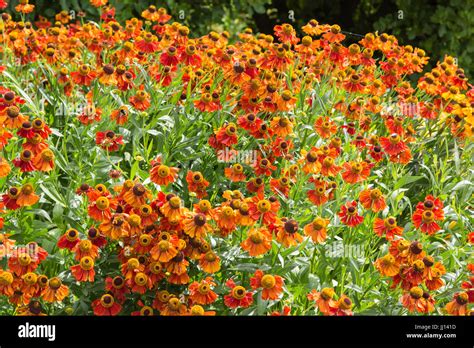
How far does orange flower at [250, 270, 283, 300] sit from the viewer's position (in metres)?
2.20

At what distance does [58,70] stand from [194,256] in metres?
1.54

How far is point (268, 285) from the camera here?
2.20 metres

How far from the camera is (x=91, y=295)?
2482 millimetres

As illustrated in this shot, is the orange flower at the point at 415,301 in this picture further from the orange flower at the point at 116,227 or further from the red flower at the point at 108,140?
the red flower at the point at 108,140

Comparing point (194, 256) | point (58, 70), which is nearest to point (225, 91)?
point (58, 70)

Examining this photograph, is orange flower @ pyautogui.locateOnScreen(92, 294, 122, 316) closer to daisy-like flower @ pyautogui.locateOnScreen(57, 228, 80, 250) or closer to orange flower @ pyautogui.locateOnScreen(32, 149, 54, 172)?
daisy-like flower @ pyautogui.locateOnScreen(57, 228, 80, 250)

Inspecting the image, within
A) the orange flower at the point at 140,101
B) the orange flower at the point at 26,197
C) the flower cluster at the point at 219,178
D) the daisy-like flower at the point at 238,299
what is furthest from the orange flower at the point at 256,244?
the orange flower at the point at 140,101

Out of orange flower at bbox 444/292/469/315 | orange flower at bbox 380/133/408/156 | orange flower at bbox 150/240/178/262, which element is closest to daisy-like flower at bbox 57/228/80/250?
orange flower at bbox 150/240/178/262

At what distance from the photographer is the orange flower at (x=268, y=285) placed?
2.20 metres

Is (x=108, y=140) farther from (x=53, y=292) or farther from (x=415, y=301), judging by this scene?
(x=415, y=301)

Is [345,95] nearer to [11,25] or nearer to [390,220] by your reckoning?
[390,220]

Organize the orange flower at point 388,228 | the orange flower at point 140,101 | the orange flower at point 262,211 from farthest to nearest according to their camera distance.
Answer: the orange flower at point 140,101, the orange flower at point 388,228, the orange flower at point 262,211

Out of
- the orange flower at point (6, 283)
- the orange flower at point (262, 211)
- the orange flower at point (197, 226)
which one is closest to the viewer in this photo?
the orange flower at point (6, 283)

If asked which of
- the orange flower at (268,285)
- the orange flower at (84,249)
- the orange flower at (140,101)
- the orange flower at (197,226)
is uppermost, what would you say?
the orange flower at (140,101)
